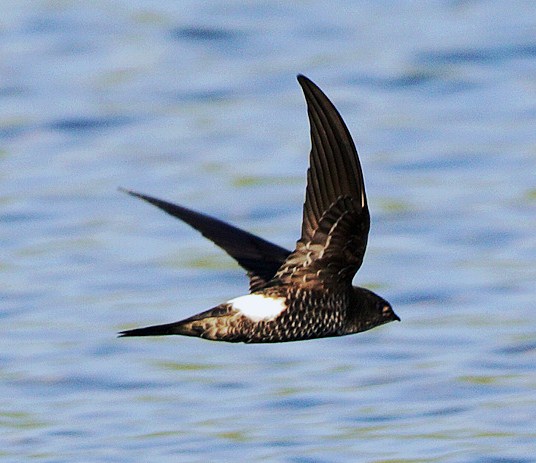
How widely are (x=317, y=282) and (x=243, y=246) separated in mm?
1134

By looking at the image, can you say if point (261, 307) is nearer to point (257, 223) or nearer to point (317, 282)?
point (317, 282)

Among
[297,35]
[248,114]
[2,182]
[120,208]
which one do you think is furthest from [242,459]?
[297,35]

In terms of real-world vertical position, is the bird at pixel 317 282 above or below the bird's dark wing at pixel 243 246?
below

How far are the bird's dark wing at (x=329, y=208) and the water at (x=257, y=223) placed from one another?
276 centimetres

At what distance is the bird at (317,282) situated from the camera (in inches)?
251

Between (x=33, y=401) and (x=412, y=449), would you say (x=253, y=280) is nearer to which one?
(x=412, y=449)

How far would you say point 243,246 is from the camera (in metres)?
7.80

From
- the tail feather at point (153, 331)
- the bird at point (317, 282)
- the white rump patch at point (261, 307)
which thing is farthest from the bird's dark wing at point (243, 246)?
the tail feather at point (153, 331)

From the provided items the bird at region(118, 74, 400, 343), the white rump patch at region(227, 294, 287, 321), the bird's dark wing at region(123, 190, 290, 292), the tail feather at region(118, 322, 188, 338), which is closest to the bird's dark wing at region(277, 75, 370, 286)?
the bird at region(118, 74, 400, 343)

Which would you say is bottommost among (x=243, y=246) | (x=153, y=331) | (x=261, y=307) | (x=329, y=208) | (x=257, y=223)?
(x=153, y=331)

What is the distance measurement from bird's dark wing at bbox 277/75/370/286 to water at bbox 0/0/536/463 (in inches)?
109

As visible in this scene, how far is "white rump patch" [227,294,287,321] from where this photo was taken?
21.9 ft

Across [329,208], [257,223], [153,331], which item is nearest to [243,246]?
[329,208]

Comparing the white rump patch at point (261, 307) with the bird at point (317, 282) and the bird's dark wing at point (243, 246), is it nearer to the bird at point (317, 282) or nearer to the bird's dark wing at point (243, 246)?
the bird at point (317, 282)
